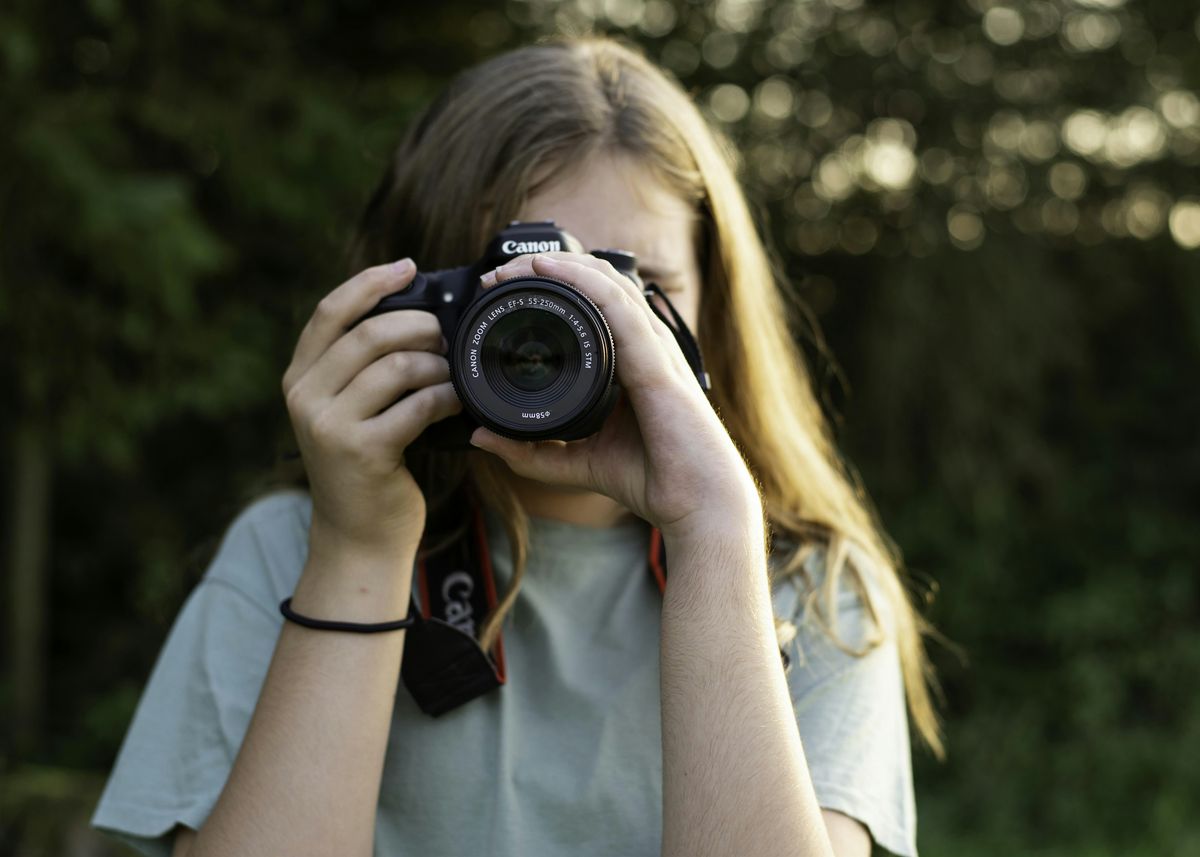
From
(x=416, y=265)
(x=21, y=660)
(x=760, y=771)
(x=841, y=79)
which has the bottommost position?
(x=21, y=660)

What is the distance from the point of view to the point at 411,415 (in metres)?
1.20

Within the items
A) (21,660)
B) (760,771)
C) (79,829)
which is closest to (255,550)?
(760,771)

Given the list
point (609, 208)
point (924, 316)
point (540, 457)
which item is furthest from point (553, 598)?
point (924, 316)

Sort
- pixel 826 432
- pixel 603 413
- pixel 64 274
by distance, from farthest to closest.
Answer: pixel 64 274, pixel 826 432, pixel 603 413

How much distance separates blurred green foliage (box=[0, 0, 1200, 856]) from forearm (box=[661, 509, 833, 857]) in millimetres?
2056

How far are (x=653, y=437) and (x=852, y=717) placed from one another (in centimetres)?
37

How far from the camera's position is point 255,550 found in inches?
51.2

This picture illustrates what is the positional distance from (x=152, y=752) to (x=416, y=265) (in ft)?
1.93

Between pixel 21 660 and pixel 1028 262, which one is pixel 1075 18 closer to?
pixel 1028 262

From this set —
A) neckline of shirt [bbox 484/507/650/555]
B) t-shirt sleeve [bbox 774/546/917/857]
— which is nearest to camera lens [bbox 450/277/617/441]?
neckline of shirt [bbox 484/507/650/555]

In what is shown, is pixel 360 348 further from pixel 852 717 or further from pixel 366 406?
pixel 852 717

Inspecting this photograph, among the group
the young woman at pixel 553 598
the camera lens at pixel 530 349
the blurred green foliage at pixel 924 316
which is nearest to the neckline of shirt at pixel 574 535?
the young woman at pixel 553 598

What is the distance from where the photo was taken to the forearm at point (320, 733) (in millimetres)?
1090

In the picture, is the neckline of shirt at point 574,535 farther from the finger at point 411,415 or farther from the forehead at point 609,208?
the forehead at point 609,208
